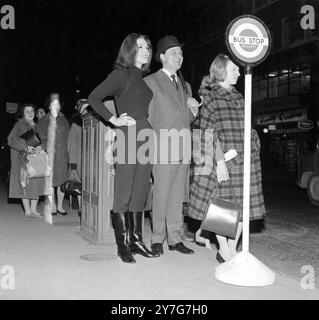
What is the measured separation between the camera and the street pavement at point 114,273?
375 centimetres

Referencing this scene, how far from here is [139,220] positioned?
5.19 m

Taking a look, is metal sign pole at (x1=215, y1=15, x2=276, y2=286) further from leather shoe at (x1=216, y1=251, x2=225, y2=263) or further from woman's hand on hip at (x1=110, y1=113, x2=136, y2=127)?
woman's hand on hip at (x1=110, y1=113, x2=136, y2=127)

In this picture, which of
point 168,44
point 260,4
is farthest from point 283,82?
point 168,44

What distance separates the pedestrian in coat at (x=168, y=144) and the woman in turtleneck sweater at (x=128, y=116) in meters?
0.19

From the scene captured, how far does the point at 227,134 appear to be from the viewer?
4723 millimetres

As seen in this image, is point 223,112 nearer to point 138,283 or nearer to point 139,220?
point 139,220

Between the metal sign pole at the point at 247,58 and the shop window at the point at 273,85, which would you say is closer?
the metal sign pole at the point at 247,58

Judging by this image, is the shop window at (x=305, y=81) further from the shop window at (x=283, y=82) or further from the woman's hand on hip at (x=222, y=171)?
the woman's hand on hip at (x=222, y=171)

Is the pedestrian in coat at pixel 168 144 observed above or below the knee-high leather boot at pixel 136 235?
above

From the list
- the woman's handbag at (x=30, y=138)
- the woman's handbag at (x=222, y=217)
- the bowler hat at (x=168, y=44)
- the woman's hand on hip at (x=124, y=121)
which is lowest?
the woman's handbag at (x=222, y=217)

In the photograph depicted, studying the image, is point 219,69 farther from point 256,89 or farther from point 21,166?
point 256,89

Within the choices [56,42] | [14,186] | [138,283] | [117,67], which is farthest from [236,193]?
[56,42]

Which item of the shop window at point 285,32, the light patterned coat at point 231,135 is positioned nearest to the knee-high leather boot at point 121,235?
the light patterned coat at point 231,135
